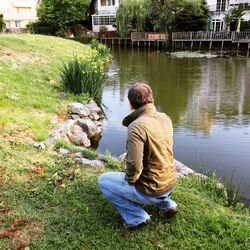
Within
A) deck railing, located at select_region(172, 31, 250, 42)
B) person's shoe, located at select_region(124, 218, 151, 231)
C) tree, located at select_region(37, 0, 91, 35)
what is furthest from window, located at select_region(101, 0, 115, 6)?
person's shoe, located at select_region(124, 218, 151, 231)

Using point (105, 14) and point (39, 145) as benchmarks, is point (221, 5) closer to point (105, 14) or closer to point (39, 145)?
point (105, 14)

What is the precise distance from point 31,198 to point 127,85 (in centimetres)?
1064

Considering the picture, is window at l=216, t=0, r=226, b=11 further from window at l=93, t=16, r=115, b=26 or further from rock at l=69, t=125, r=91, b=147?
rock at l=69, t=125, r=91, b=147

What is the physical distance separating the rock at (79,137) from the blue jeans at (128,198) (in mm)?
3273

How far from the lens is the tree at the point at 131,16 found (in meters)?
32.4

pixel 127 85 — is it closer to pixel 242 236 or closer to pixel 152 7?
pixel 242 236

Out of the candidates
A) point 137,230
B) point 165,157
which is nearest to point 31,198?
point 137,230

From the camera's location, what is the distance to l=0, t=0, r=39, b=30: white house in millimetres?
51688

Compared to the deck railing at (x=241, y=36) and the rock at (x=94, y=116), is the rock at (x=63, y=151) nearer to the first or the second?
the rock at (x=94, y=116)

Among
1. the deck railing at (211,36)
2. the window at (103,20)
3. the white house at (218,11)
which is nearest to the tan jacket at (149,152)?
the deck railing at (211,36)

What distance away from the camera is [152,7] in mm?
31328

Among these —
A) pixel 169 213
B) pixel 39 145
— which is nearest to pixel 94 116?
pixel 39 145

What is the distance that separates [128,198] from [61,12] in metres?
37.1

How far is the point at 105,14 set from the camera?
4056 centimetres
